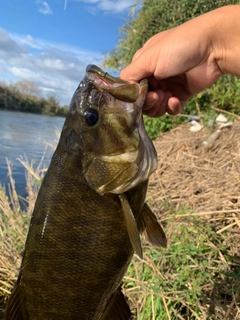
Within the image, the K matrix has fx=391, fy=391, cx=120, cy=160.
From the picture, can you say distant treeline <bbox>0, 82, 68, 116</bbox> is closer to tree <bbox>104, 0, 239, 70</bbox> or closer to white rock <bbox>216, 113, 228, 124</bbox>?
tree <bbox>104, 0, 239, 70</bbox>

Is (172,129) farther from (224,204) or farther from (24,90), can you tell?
(24,90)

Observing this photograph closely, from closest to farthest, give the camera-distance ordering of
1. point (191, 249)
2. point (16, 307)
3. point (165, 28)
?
point (16, 307)
point (191, 249)
point (165, 28)

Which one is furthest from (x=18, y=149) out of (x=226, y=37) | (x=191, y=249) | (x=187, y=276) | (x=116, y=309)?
(x=116, y=309)

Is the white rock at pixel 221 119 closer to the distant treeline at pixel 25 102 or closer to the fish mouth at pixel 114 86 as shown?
the fish mouth at pixel 114 86

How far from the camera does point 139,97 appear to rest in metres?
2.03

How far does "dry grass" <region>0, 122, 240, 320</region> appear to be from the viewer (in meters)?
3.83

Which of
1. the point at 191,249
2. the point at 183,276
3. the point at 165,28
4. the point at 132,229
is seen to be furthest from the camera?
the point at 165,28

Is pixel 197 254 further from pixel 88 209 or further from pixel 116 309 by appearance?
pixel 88 209

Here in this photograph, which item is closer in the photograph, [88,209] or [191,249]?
[88,209]

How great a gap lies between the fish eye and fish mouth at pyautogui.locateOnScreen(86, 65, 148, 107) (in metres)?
0.12

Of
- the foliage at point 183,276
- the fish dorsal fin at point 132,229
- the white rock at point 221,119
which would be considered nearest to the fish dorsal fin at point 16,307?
the fish dorsal fin at point 132,229

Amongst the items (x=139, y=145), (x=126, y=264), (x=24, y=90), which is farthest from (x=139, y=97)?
(x=24, y=90)

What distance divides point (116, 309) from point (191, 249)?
212cm

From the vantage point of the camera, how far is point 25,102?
4206 cm
